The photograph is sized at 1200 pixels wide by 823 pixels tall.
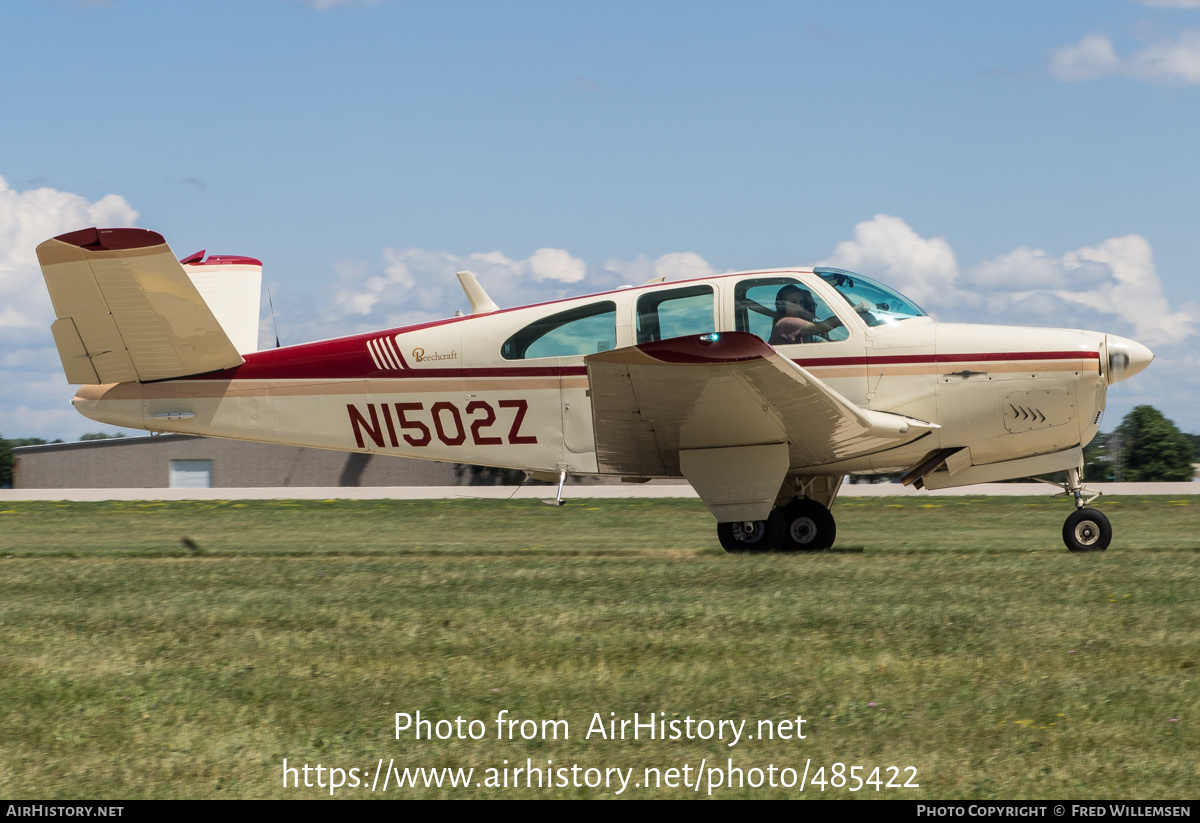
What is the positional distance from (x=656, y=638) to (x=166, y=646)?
98.8 inches

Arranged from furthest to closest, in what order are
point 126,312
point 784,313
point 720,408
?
point 126,312, point 784,313, point 720,408

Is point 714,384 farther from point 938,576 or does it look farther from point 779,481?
point 938,576

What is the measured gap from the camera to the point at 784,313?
1014 centimetres

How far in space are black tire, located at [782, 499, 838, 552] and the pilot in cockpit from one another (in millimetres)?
1753

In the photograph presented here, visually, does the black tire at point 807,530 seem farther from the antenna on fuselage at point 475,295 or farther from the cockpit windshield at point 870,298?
the antenna on fuselage at point 475,295

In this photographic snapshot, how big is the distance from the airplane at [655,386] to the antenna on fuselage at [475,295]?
0.02 m

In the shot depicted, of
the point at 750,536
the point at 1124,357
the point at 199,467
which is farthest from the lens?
the point at 199,467

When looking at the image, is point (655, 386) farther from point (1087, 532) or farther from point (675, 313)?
point (1087, 532)

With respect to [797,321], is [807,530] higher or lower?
lower

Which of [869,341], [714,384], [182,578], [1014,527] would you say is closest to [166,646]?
[182,578]

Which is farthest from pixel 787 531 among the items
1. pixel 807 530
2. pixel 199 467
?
pixel 199 467

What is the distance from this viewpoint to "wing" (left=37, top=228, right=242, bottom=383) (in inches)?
418

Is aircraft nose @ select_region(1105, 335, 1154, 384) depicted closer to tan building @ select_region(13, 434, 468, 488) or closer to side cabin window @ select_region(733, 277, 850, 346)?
side cabin window @ select_region(733, 277, 850, 346)

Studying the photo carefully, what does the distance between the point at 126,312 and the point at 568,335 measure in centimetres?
437
